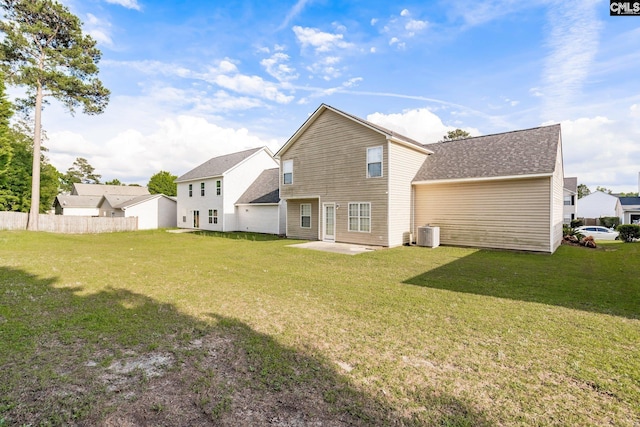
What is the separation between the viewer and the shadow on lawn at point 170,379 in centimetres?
252

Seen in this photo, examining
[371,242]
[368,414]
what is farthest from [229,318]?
[371,242]

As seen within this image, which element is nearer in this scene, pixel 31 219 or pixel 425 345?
pixel 425 345

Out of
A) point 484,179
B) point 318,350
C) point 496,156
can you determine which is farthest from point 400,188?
point 318,350

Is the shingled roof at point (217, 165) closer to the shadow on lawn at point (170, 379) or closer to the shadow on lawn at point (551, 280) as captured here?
the shadow on lawn at point (551, 280)

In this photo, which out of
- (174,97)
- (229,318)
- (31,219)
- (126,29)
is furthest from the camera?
(31,219)

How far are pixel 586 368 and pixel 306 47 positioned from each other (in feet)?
48.2


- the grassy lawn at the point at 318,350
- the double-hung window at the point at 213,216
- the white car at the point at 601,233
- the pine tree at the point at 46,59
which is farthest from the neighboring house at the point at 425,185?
the pine tree at the point at 46,59

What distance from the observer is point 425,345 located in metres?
3.93

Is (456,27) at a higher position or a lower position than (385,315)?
higher

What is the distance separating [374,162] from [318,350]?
39.1ft

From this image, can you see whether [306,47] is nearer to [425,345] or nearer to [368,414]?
[425,345]

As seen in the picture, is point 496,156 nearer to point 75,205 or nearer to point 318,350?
point 318,350

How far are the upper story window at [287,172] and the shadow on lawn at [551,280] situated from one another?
11.2 metres

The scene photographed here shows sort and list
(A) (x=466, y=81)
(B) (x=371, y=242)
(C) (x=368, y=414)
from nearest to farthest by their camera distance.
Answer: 1. (C) (x=368, y=414)
2. (A) (x=466, y=81)
3. (B) (x=371, y=242)
